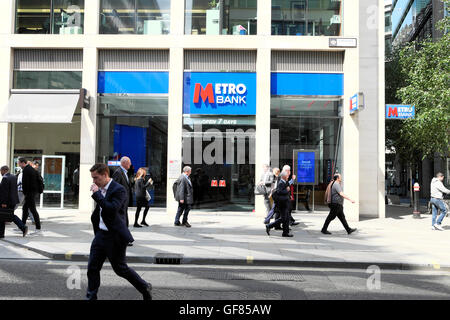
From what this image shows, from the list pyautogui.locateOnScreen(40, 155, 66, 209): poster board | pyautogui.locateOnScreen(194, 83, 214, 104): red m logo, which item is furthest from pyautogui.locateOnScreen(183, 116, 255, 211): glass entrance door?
pyautogui.locateOnScreen(40, 155, 66, 209): poster board

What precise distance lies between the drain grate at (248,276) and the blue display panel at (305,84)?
942 cm

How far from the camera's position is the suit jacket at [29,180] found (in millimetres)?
9828

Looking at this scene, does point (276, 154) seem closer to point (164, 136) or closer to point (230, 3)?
point (164, 136)

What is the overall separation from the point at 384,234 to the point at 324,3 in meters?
9.43

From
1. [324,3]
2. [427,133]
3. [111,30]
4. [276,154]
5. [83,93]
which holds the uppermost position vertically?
[324,3]

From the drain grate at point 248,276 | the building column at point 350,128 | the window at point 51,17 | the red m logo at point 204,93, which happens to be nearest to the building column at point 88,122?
the window at point 51,17

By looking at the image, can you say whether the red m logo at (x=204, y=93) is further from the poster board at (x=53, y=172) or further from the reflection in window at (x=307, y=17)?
the poster board at (x=53, y=172)

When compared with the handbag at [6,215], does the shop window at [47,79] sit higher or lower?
higher

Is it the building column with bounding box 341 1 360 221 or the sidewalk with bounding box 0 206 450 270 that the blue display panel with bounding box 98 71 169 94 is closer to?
the sidewalk with bounding box 0 206 450 270

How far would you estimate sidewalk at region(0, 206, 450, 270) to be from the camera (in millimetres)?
7312

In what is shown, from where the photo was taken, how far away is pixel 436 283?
606cm

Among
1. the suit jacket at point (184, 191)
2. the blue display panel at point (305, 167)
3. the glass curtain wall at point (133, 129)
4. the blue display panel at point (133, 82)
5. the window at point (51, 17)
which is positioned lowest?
the suit jacket at point (184, 191)

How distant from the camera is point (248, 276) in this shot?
629cm
